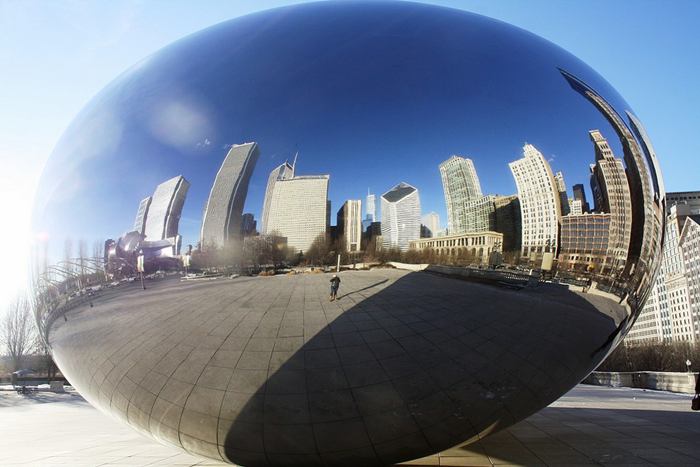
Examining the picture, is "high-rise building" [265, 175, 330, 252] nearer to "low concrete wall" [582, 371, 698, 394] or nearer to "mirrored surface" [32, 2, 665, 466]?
"mirrored surface" [32, 2, 665, 466]

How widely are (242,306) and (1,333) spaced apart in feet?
233

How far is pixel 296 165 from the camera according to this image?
3.01m

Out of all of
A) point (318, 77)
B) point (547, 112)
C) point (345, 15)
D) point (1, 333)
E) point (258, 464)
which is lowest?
point (1, 333)

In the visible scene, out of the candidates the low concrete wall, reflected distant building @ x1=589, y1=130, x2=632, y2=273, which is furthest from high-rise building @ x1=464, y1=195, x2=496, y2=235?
the low concrete wall

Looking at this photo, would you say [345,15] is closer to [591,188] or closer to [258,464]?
[591,188]

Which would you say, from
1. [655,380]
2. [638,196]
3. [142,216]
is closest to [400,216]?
[142,216]

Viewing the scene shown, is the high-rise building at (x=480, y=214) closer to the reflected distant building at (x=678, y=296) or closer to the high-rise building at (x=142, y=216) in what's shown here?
the high-rise building at (x=142, y=216)

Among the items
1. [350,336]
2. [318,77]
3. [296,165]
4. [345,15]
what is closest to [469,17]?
[345,15]

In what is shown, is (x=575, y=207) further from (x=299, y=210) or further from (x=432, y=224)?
(x=299, y=210)

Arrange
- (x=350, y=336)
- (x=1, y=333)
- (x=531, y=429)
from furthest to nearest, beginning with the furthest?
(x=1, y=333)
(x=531, y=429)
(x=350, y=336)

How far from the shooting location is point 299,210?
2943 millimetres

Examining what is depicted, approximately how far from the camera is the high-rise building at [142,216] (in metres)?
3.23

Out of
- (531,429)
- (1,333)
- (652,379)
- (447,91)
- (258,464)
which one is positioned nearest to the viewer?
(447,91)

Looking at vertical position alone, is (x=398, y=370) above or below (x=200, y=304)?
below
